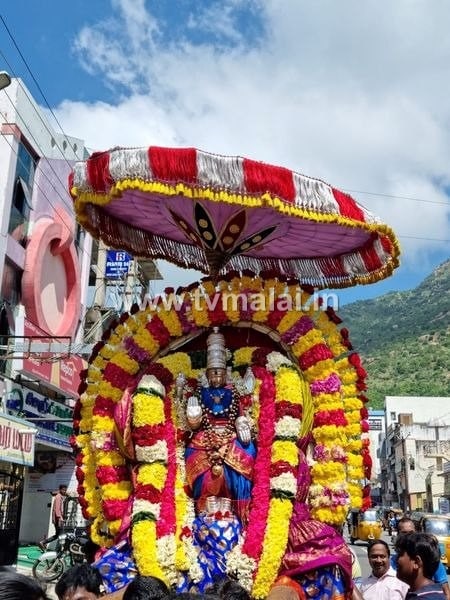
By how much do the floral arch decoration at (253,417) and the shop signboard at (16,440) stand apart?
6.40m

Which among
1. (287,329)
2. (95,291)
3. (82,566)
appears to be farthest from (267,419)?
(95,291)

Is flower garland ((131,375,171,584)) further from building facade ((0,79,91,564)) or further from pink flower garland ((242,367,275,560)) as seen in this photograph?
building facade ((0,79,91,564))

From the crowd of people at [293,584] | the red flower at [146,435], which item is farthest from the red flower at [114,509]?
the crowd of people at [293,584]

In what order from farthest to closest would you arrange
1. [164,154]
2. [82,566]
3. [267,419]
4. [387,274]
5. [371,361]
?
[371,361]
[387,274]
[267,419]
[164,154]
[82,566]

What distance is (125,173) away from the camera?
15.8ft

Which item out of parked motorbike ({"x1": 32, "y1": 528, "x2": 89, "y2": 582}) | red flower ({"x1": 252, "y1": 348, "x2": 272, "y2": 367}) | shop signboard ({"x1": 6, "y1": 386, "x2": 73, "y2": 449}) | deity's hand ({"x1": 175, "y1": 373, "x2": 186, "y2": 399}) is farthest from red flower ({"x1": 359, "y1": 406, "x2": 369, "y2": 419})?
shop signboard ({"x1": 6, "y1": 386, "x2": 73, "y2": 449})

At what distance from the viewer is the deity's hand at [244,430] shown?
17.9 ft

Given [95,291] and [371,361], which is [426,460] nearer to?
[95,291]

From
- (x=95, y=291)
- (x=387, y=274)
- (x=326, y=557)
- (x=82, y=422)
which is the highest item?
(x=95, y=291)

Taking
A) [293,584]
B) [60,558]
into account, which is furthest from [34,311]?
[293,584]

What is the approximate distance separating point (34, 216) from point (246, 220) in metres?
12.6

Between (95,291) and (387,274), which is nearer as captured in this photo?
(387,274)

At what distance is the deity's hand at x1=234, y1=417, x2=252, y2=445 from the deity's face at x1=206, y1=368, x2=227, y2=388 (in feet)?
1.15

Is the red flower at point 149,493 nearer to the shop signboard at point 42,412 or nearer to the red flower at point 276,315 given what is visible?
the red flower at point 276,315
